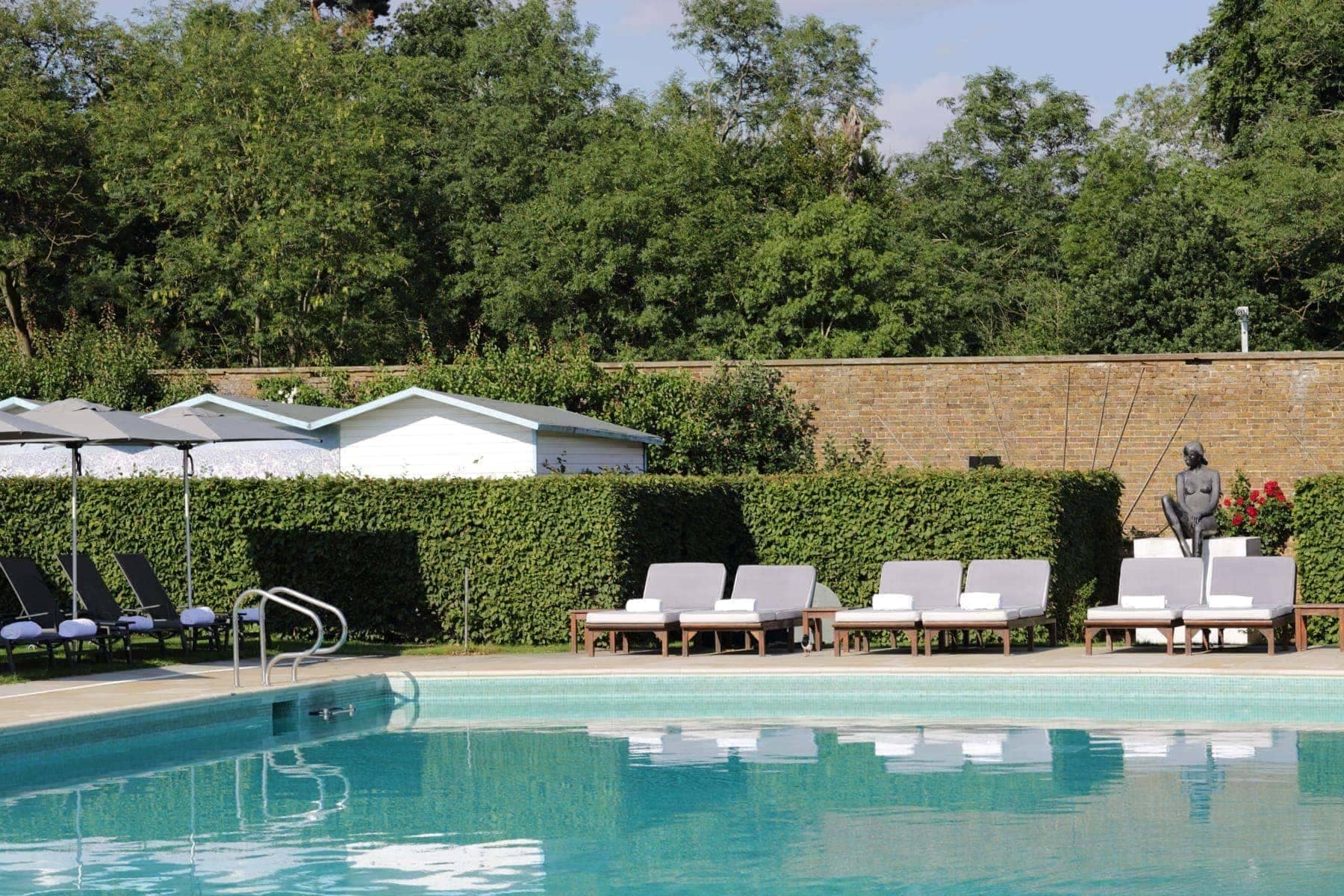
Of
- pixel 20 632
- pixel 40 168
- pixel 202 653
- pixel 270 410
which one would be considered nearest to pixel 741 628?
pixel 202 653

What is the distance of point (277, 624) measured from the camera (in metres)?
17.2

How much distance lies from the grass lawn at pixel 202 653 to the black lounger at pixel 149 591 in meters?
0.32

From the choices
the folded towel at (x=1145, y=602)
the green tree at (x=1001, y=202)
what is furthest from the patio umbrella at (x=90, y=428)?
the green tree at (x=1001, y=202)

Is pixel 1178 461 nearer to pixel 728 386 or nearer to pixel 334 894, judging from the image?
pixel 728 386

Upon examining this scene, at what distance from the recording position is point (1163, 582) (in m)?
15.4

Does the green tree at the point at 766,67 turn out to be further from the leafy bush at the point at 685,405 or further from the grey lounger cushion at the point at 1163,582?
the grey lounger cushion at the point at 1163,582

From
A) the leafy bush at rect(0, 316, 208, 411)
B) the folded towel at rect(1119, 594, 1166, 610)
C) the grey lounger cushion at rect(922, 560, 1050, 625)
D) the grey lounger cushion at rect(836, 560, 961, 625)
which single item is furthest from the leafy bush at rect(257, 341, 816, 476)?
the folded towel at rect(1119, 594, 1166, 610)

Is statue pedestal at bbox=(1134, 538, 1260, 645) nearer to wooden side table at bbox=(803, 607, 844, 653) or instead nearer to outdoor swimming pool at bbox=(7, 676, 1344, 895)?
wooden side table at bbox=(803, 607, 844, 653)

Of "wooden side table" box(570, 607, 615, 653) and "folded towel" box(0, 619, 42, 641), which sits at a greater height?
"folded towel" box(0, 619, 42, 641)

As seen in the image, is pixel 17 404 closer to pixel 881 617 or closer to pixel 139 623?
pixel 139 623

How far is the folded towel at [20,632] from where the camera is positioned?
1341 cm

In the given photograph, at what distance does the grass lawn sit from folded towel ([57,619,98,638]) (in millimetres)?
490

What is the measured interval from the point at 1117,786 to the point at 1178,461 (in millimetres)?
13483

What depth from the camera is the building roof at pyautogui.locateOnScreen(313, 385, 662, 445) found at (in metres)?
18.7
